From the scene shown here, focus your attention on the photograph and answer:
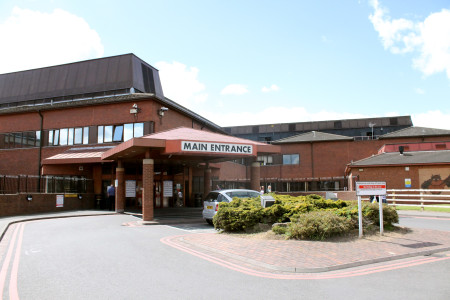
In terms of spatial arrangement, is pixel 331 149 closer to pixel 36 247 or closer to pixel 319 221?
pixel 319 221

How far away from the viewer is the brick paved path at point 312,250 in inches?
313

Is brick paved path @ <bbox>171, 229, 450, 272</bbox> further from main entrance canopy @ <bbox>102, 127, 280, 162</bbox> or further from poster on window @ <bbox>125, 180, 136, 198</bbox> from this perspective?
poster on window @ <bbox>125, 180, 136, 198</bbox>

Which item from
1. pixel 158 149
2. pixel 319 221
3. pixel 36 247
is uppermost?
pixel 158 149

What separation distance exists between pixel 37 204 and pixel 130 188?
5709mm

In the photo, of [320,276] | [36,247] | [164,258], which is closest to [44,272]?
[164,258]

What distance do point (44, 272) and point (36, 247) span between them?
12.0 feet

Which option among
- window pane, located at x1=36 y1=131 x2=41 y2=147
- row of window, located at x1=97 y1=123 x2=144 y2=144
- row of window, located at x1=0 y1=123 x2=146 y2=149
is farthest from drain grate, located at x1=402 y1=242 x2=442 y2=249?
window pane, located at x1=36 y1=131 x2=41 y2=147

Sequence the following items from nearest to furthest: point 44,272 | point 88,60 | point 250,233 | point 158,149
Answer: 1. point 44,272
2. point 250,233
3. point 158,149
4. point 88,60

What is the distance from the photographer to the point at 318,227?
1062cm

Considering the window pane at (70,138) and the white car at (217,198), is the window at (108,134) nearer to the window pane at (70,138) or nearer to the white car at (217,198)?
the window pane at (70,138)

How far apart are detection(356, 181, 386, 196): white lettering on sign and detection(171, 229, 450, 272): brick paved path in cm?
134

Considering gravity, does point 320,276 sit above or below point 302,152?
below

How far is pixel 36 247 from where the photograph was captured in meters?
10.8

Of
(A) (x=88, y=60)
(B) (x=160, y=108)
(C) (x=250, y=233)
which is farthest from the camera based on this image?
(A) (x=88, y=60)
